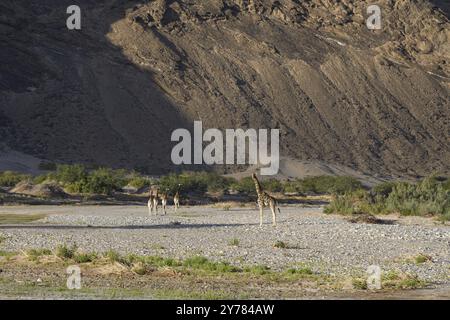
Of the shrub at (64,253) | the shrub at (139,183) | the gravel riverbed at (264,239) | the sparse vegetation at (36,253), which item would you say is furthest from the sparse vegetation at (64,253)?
the shrub at (139,183)

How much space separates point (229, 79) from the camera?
80.4 m

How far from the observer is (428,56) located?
8700 cm

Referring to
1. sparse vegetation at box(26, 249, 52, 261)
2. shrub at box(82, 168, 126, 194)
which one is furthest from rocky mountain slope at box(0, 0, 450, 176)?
sparse vegetation at box(26, 249, 52, 261)

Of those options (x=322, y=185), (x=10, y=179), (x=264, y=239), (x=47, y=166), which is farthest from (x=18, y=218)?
(x=47, y=166)

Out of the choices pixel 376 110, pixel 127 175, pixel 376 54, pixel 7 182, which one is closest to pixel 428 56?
pixel 376 54

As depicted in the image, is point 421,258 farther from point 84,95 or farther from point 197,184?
point 84,95

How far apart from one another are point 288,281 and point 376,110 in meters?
65.1

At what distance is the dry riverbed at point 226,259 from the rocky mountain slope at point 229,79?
146ft

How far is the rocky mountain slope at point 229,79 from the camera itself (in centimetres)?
7500

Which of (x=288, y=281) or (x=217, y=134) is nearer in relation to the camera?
(x=288, y=281)

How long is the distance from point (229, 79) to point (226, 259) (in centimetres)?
6224

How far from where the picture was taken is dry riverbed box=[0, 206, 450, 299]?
47.2 feet

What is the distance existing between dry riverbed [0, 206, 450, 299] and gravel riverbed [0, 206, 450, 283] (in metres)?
0.02
